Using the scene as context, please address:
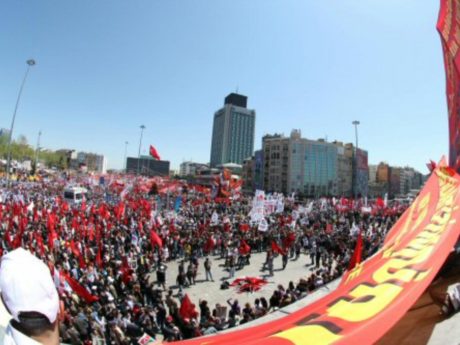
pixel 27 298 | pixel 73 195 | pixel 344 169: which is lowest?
pixel 73 195

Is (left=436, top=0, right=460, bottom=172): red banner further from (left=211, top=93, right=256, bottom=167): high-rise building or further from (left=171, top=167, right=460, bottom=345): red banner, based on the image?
(left=211, top=93, right=256, bottom=167): high-rise building

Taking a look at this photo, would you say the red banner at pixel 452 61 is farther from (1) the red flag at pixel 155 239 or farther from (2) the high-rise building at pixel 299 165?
(2) the high-rise building at pixel 299 165

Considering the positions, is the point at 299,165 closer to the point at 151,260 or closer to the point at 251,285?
the point at 151,260

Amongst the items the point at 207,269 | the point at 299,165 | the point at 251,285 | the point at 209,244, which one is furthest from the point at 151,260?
the point at 299,165

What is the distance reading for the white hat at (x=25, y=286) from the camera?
1588mm

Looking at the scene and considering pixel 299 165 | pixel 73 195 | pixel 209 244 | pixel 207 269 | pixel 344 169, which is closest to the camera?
pixel 207 269

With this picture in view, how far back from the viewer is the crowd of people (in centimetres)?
979

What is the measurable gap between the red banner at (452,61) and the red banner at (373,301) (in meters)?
8.86

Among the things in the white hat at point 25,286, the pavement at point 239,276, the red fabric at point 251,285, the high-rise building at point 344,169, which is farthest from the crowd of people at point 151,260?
the high-rise building at point 344,169

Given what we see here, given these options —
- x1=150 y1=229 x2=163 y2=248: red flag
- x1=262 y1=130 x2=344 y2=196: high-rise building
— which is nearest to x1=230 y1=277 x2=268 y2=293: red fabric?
x1=150 y1=229 x2=163 y2=248: red flag

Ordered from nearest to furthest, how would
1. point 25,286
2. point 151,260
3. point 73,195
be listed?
point 25,286, point 151,260, point 73,195

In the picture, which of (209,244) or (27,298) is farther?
(209,244)

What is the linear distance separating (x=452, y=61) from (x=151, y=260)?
17.7 meters

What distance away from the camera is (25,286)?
1589 mm
